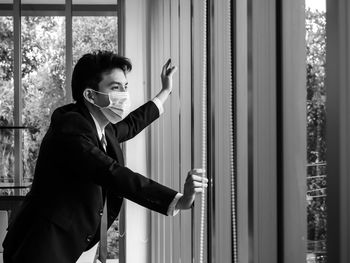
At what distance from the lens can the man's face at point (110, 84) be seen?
5.98 ft

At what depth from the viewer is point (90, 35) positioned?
13.8 ft

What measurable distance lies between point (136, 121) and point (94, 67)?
0.58 metres

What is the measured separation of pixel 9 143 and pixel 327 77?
3953 mm

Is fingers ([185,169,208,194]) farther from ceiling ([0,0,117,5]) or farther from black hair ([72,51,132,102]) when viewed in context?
ceiling ([0,0,117,5])

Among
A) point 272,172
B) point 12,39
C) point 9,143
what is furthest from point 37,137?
point 272,172

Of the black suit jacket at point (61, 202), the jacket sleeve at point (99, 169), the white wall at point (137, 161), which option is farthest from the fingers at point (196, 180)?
the white wall at point (137, 161)

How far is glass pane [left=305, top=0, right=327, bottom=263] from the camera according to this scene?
25.7 inches

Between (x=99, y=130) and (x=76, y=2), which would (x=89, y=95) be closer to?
(x=99, y=130)

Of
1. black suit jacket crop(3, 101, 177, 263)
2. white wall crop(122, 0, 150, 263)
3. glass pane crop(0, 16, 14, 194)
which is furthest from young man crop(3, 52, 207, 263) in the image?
glass pane crop(0, 16, 14, 194)

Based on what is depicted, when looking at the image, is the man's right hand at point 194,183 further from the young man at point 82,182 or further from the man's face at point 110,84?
the man's face at point 110,84

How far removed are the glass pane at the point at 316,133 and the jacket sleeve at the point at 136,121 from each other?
1.61 meters

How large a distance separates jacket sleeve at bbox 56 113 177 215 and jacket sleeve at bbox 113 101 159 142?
680 millimetres

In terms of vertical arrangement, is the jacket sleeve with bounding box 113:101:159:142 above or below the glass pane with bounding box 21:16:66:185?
below

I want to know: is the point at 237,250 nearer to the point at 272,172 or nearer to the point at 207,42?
the point at 272,172
